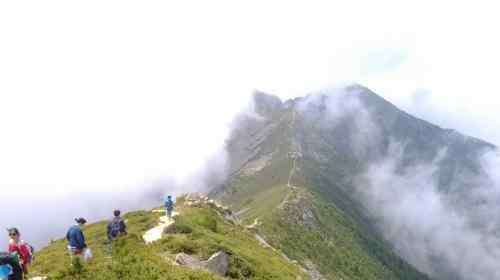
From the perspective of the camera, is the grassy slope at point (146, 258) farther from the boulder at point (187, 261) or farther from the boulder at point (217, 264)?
the boulder at point (217, 264)

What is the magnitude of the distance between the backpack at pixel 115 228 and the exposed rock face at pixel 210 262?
663 centimetres

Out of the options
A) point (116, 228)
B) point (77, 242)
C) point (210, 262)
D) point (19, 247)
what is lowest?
point (210, 262)

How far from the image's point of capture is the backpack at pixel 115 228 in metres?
41.0

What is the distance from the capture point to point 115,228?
41156mm

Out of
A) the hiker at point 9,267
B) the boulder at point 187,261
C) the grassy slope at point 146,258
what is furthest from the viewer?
the boulder at point 187,261

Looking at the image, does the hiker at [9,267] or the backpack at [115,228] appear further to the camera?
the backpack at [115,228]

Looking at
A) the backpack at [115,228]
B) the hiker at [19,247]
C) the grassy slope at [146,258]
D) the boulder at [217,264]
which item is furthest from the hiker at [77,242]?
the backpack at [115,228]

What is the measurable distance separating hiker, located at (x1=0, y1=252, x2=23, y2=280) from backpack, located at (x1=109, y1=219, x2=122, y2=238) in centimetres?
1547

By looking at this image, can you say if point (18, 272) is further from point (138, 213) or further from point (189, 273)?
point (138, 213)

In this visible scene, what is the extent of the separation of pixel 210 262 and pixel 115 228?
9172mm

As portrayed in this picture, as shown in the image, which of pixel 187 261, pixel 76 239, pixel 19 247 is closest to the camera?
pixel 19 247

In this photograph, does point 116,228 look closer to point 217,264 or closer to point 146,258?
point 217,264

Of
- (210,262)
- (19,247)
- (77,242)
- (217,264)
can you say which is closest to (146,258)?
(77,242)

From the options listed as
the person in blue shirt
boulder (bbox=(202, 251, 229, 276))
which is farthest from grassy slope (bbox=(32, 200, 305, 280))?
the person in blue shirt
